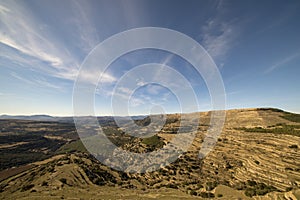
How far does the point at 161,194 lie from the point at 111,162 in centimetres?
2829

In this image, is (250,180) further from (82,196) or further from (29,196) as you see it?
(29,196)

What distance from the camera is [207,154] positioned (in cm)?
4688

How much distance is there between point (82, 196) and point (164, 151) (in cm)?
3289

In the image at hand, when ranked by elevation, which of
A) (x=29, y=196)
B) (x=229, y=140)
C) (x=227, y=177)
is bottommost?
(x=29, y=196)

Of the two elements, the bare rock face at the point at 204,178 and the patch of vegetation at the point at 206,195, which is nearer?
the patch of vegetation at the point at 206,195

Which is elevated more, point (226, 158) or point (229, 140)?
point (229, 140)

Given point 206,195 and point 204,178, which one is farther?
point 204,178

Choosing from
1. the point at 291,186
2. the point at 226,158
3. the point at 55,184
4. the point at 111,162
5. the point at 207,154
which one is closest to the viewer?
the point at 291,186

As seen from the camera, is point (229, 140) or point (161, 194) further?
point (229, 140)

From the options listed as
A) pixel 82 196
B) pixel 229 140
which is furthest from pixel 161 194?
pixel 229 140

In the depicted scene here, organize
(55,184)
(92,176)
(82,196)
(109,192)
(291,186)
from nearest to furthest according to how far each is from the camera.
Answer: (291,186) → (82,196) → (109,192) → (55,184) → (92,176)

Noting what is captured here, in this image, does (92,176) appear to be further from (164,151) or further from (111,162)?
(164,151)

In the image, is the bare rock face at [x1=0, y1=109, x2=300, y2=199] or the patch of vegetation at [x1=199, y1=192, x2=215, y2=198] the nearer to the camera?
the patch of vegetation at [x1=199, y1=192, x2=215, y2=198]

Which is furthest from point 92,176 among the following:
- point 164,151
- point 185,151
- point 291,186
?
point 291,186
